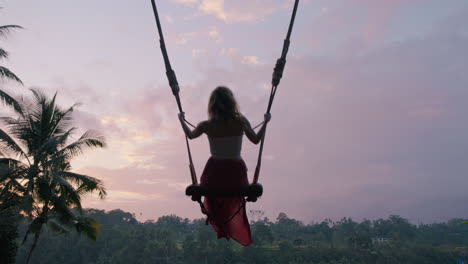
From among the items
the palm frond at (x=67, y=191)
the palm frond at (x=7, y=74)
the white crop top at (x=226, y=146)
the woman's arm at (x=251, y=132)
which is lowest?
the white crop top at (x=226, y=146)

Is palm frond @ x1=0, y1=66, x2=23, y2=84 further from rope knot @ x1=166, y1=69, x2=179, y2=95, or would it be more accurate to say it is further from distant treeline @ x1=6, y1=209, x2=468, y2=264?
distant treeline @ x1=6, y1=209, x2=468, y2=264

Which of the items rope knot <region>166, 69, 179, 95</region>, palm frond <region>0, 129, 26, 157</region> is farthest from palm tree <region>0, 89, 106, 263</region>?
rope knot <region>166, 69, 179, 95</region>

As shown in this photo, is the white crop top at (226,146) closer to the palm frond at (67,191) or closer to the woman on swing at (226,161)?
the woman on swing at (226,161)

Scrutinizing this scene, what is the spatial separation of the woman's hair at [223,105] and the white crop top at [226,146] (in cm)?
→ 21

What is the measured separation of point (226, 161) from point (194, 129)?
0.48 metres

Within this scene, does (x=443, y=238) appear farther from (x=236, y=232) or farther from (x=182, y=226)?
A: (x=236, y=232)

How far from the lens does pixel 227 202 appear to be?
434 centimetres

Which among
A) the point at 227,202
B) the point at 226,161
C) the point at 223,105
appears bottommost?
the point at 227,202

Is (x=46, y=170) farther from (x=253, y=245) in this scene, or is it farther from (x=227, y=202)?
(x=253, y=245)

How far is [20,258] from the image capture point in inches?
2571

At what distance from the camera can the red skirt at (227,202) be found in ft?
13.7

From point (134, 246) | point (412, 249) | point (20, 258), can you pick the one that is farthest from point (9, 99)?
point (412, 249)

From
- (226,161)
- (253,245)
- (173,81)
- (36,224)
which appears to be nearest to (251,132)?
(226,161)

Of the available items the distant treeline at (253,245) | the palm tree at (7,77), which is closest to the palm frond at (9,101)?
the palm tree at (7,77)
